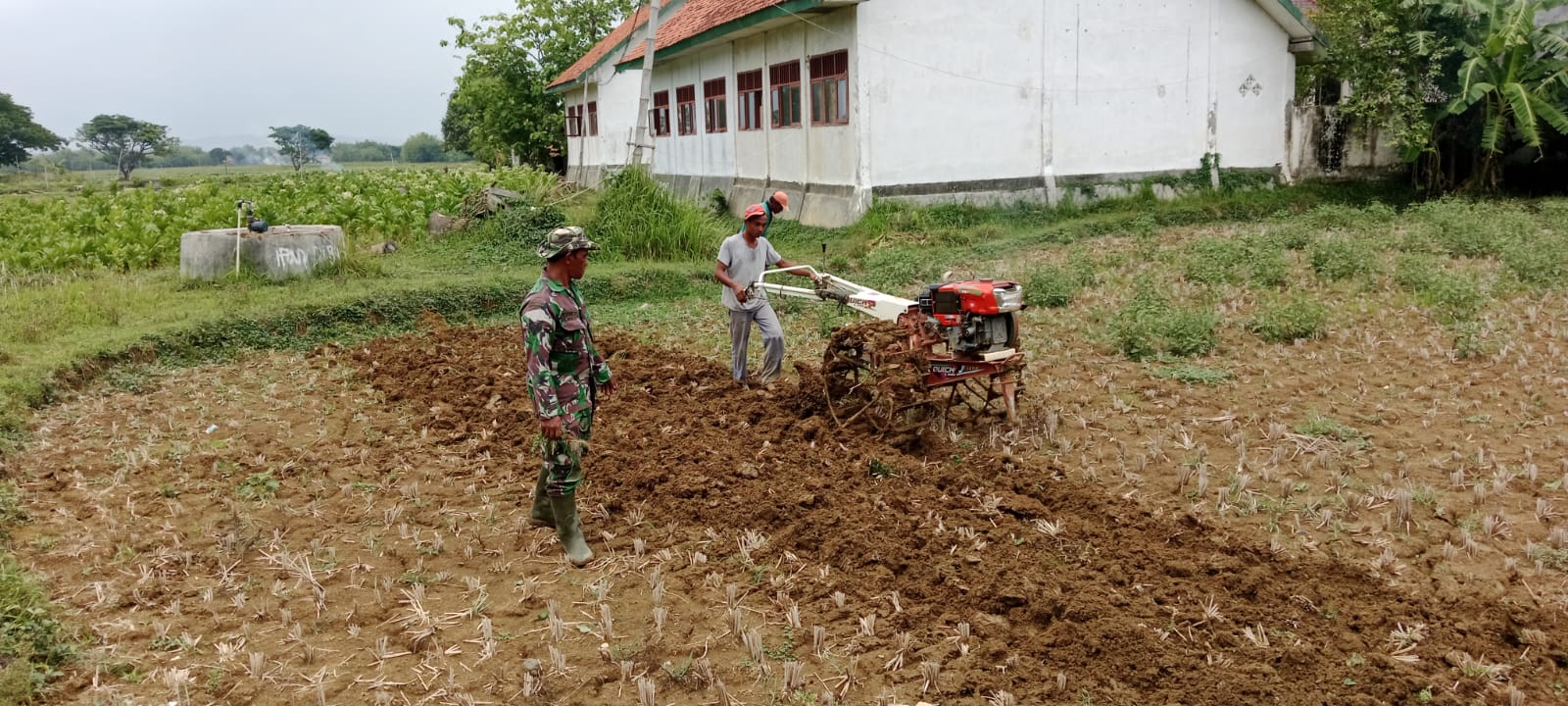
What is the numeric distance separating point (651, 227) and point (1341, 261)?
908cm

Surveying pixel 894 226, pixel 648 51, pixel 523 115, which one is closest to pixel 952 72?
pixel 894 226

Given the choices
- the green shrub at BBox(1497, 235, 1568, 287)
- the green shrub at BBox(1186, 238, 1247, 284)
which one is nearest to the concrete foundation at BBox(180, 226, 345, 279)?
the green shrub at BBox(1186, 238, 1247, 284)

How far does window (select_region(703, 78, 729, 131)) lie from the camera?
22.2 m

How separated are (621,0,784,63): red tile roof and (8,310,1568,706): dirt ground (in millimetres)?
11654

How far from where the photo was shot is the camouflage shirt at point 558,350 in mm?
5438

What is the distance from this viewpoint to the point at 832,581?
16.7 ft

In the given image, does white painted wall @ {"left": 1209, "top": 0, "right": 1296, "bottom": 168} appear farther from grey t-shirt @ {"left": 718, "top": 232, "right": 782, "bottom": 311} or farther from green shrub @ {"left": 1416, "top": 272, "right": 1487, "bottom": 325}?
grey t-shirt @ {"left": 718, "top": 232, "right": 782, "bottom": 311}

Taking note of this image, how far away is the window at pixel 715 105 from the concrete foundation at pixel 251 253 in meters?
10.2

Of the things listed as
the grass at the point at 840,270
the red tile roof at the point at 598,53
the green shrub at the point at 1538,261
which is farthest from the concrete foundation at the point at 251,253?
the red tile roof at the point at 598,53

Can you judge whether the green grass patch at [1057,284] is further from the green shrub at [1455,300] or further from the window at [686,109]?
the window at [686,109]

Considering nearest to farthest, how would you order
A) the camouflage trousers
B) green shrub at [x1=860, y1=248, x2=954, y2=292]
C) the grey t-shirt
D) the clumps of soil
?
the clumps of soil → the camouflage trousers → the grey t-shirt → green shrub at [x1=860, y1=248, x2=954, y2=292]

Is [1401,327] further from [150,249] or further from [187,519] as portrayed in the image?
[150,249]

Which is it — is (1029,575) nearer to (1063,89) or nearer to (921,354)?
(921,354)

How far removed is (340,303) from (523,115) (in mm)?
27839
